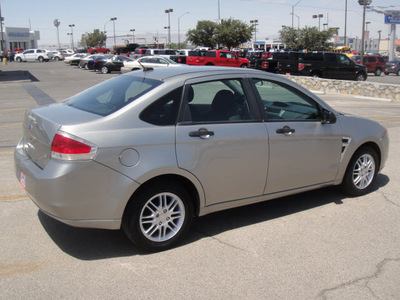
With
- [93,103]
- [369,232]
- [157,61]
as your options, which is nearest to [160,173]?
[93,103]

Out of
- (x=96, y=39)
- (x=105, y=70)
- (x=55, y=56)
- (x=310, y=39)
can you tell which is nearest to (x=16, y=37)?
(x=96, y=39)

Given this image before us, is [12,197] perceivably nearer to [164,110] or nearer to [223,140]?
[164,110]

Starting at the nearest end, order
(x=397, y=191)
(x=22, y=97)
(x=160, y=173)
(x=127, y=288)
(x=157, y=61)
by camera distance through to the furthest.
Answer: (x=127, y=288) → (x=160, y=173) → (x=397, y=191) → (x=22, y=97) → (x=157, y=61)

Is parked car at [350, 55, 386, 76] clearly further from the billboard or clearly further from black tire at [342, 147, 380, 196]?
black tire at [342, 147, 380, 196]

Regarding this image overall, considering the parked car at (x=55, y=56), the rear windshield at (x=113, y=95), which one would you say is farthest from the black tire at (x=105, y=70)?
the parked car at (x=55, y=56)

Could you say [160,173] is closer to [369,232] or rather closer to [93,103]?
[93,103]

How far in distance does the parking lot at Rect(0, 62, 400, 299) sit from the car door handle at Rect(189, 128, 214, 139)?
3.56 feet

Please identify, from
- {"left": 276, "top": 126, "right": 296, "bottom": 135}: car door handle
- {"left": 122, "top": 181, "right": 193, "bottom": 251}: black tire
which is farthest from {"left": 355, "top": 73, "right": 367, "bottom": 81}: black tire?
{"left": 122, "top": 181, "right": 193, "bottom": 251}: black tire

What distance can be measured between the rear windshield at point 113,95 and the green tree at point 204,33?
68.1 meters

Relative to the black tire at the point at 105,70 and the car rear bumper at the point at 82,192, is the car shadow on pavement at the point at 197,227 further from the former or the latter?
the black tire at the point at 105,70

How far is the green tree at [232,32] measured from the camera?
68.3 meters

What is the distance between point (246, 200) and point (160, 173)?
1.16 metres

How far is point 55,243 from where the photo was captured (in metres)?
4.07

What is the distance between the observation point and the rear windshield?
3.98 m
